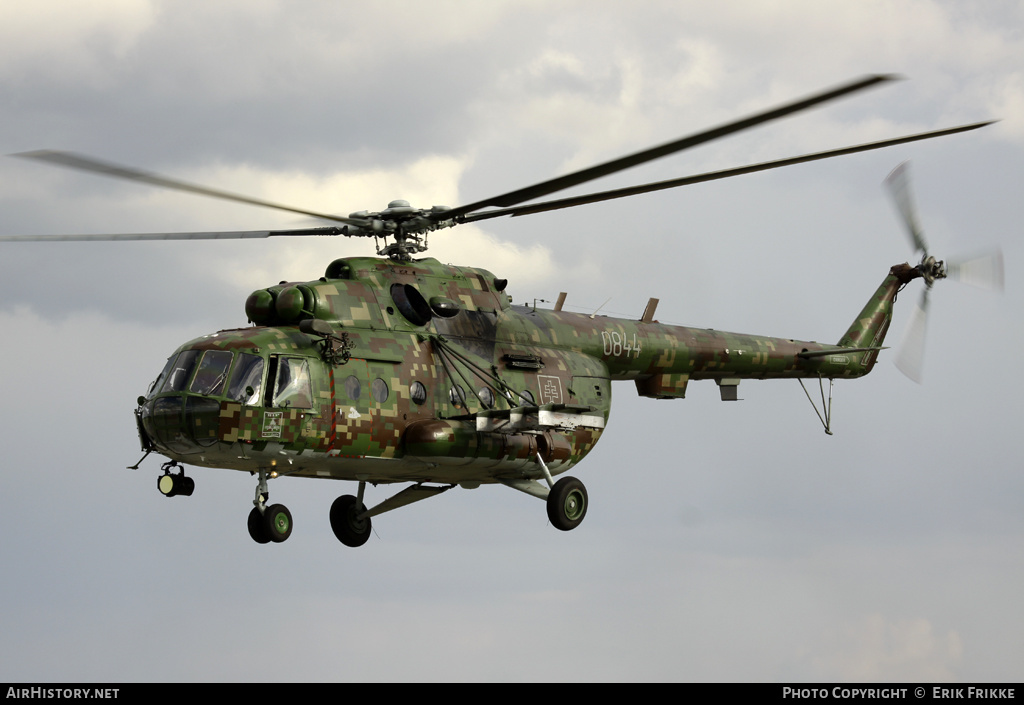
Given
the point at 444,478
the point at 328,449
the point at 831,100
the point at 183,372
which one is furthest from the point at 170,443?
the point at 831,100

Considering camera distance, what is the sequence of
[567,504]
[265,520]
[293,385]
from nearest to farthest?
[293,385] → [265,520] → [567,504]

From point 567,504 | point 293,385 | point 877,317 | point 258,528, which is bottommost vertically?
point 258,528

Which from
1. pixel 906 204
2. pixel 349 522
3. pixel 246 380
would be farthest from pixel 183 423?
pixel 906 204

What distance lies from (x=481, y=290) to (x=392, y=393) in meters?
3.08

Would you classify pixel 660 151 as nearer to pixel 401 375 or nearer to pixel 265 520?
pixel 401 375

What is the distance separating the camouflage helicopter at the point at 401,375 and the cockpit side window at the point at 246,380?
0.07ft

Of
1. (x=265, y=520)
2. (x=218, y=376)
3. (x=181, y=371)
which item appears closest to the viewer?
(x=218, y=376)

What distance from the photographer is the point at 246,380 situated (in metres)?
18.0

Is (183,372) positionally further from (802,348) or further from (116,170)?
(802,348)

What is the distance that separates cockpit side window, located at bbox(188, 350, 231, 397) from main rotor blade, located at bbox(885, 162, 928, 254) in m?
16.6

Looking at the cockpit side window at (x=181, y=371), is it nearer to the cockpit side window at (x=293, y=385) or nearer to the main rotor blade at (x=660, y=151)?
the cockpit side window at (x=293, y=385)

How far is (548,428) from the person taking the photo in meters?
20.8

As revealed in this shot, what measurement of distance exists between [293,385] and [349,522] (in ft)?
16.5

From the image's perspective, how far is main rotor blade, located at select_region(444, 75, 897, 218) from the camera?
13.7 metres
